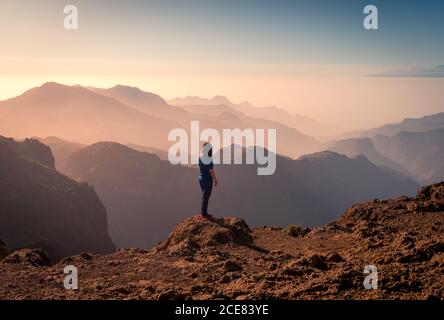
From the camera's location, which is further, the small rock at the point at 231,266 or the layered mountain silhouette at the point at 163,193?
the layered mountain silhouette at the point at 163,193

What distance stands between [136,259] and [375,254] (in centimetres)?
590

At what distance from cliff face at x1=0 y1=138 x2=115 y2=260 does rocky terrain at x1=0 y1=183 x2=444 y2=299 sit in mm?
44239

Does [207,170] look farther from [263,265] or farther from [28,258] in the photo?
[28,258]

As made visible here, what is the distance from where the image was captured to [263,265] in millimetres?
9523

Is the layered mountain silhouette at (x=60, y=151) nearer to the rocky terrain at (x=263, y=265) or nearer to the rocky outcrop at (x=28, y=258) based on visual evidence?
the rocky outcrop at (x=28, y=258)

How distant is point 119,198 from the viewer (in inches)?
4719

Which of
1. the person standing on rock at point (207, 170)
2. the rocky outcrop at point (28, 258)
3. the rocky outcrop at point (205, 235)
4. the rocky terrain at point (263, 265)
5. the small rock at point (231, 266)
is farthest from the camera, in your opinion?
the person standing on rock at point (207, 170)

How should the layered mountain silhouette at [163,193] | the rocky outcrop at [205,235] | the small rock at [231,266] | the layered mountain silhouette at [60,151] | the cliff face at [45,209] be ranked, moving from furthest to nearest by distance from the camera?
the layered mountain silhouette at [60,151], the layered mountain silhouette at [163,193], the cliff face at [45,209], the rocky outcrop at [205,235], the small rock at [231,266]

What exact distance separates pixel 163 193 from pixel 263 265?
117m

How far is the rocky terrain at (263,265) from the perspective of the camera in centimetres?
678

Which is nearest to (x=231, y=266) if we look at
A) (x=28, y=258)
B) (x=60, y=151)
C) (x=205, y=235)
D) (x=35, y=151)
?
(x=205, y=235)

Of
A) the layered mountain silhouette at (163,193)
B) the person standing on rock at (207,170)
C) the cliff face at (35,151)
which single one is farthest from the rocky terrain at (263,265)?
the layered mountain silhouette at (163,193)

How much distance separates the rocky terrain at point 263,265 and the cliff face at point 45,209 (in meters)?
44.2

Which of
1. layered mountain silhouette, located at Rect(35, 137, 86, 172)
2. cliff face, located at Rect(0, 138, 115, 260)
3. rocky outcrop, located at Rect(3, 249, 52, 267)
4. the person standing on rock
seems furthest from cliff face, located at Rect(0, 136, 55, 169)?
the person standing on rock
